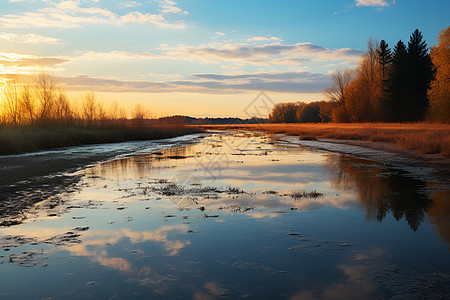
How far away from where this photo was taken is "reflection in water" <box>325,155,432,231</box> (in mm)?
8109

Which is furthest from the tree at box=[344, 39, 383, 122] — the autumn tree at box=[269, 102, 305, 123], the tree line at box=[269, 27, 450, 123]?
the autumn tree at box=[269, 102, 305, 123]

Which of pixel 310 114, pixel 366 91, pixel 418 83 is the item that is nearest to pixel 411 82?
pixel 418 83

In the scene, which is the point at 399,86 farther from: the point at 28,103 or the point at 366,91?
the point at 28,103

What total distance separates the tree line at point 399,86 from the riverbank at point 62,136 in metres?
37.7

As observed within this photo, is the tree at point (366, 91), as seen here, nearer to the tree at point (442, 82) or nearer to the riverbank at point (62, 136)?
the tree at point (442, 82)

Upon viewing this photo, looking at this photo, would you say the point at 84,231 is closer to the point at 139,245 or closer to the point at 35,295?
the point at 139,245

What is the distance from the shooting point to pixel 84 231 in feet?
22.6

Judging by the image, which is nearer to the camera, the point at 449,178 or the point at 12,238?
the point at 12,238

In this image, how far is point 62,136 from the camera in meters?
33.8

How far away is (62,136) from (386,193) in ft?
103

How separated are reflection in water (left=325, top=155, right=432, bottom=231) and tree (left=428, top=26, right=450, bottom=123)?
30.1 metres

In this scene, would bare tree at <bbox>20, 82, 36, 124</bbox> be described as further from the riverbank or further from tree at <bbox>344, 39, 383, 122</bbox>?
tree at <bbox>344, 39, 383, 122</bbox>

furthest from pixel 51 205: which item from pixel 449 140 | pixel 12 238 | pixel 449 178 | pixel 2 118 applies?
pixel 2 118

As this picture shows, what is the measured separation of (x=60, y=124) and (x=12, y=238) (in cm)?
3672
